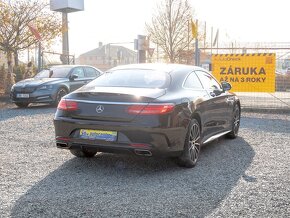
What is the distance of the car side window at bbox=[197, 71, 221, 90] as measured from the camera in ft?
21.6

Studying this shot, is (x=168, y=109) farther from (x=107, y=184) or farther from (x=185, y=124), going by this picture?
(x=107, y=184)

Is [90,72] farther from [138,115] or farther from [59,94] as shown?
[138,115]

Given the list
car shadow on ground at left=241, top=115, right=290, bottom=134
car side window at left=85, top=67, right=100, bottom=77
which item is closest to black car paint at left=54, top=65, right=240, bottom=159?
car shadow on ground at left=241, top=115, right=290, bottom=134

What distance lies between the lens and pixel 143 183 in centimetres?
480

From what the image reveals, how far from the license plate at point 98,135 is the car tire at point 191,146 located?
3.27 ft

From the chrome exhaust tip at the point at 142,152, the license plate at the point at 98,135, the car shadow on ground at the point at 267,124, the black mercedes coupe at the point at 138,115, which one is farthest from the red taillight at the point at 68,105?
the car shadow on ground at the point at 267,124

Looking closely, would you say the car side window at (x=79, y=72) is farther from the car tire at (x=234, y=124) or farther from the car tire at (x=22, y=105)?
the car tire at (x=234, y=124)

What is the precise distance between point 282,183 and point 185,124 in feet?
4.55

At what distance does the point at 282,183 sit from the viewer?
4820 millimetres

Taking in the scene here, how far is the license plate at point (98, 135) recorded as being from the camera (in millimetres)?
5005

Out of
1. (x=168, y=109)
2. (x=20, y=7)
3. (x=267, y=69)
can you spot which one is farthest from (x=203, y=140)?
(x=20, y=7)

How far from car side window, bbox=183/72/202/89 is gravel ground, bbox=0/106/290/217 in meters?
1.11

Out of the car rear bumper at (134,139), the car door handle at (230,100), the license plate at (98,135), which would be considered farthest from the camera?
the car door handle at (230,100)

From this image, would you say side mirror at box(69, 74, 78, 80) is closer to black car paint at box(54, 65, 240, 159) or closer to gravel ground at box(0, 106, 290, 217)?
gravel ground at box(0, 106, 290, 217)
